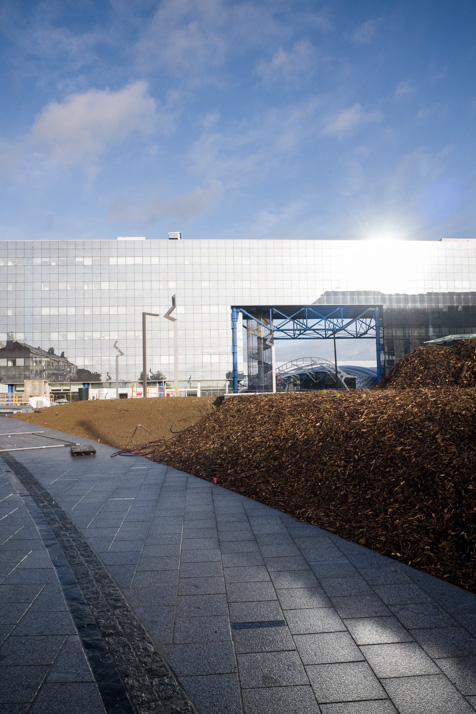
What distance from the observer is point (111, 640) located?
11.1 ft

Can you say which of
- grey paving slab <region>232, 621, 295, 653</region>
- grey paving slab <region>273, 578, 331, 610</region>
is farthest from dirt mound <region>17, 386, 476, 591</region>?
grey paving slab <region>232, 621, 295, 653</region>

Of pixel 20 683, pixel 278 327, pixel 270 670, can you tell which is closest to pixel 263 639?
A: pixel 270 670

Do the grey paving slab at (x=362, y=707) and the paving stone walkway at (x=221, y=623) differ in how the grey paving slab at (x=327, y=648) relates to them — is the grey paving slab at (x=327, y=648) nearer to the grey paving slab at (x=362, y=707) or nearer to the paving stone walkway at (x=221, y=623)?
the paving stone walkway at (x=221, y=623)

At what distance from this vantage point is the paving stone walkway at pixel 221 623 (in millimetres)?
2768

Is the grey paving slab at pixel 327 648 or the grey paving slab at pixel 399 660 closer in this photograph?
the grey paving slab at pixel 399 660

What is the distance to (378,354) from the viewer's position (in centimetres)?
5791

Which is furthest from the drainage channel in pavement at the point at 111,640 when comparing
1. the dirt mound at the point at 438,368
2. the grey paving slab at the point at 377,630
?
the dirt mound at the point at 438,368

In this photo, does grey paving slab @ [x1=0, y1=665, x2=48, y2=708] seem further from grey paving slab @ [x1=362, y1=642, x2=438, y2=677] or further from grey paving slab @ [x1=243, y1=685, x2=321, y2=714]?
grey paving slab @ [x1=362, y1=642, x2=438, y2=677]

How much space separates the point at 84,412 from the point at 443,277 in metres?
58.0

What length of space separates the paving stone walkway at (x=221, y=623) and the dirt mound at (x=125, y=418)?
34.8 feet

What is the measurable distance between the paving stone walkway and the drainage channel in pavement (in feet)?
0.04

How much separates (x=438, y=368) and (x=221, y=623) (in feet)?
32.1

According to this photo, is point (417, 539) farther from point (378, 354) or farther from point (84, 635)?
point (378, 354)

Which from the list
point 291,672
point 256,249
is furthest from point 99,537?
point 256,249
